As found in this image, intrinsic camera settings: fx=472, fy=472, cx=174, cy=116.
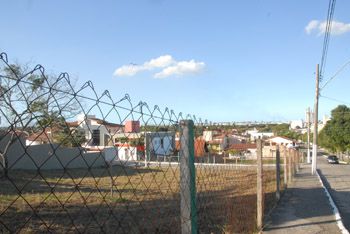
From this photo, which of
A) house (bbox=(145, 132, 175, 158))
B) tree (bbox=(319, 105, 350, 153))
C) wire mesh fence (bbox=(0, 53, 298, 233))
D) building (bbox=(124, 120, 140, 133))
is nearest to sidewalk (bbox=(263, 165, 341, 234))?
wire mesh fence (bbox=(0, 53, 298, 233))

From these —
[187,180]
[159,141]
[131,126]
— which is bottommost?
[187,180]

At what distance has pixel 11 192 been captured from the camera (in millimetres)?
14562

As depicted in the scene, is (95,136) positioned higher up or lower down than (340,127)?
higher up

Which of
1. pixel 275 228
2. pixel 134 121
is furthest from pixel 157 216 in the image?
pixel 134 121

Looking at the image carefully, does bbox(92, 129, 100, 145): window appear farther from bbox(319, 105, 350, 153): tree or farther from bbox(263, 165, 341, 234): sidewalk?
bbox(319, 105, 350, 153): tree

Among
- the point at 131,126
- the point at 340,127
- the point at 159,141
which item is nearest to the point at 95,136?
the point at 131,126

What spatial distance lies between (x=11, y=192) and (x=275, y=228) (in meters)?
9.30

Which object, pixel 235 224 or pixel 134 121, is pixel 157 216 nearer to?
pixel 235 224

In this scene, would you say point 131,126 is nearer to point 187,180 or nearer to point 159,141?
point 187,180

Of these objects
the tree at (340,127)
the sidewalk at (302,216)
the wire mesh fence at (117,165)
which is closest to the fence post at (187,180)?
the wire mesh fence at (117,165)

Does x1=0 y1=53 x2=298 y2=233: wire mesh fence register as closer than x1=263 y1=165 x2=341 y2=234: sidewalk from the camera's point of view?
Yes

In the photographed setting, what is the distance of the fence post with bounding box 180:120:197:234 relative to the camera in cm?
427

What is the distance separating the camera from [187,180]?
425 cm

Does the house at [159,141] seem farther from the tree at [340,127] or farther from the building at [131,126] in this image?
the tree at [340,127]
